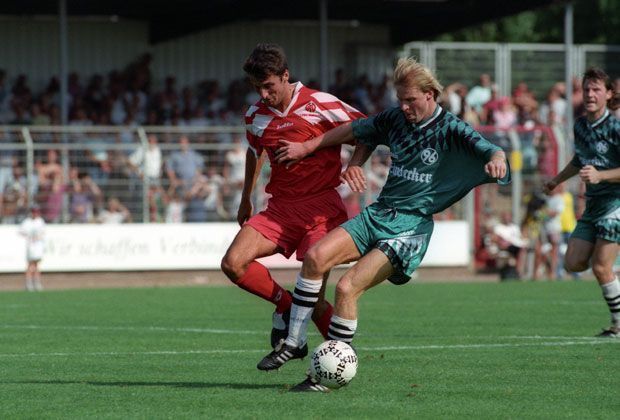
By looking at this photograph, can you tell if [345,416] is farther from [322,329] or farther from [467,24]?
[467,24]

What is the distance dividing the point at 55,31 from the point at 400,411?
83.4ft

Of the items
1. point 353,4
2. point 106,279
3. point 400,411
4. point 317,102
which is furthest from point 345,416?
point 353,4

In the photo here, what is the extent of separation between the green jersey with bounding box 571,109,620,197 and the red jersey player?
340 cm

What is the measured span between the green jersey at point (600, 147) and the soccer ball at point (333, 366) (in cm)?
457

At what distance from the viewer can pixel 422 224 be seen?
8.14 metres

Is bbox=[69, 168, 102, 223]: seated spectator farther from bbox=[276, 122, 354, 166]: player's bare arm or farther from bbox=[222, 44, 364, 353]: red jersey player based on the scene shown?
bbox=[276, 122, 354, 166]: player's bare arm

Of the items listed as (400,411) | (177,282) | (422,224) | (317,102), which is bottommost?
(177,282)

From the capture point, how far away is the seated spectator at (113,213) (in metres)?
25.2

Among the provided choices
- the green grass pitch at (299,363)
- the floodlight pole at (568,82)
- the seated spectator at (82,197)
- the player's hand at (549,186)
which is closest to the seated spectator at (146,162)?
the seated spectator at (82,197)

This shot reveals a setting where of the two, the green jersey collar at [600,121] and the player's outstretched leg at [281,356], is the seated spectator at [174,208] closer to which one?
the green jersey collar at [600,121]

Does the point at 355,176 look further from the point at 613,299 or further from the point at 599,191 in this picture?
the point at 613,299

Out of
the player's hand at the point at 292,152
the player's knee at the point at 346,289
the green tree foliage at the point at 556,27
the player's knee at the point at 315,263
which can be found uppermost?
the green tree foliage at the point at 556,27

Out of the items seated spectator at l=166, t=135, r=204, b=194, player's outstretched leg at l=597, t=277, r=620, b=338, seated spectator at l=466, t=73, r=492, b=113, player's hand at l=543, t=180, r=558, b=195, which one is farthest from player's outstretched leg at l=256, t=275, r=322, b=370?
seated spectator at l=466, t=73, r=492, b=113

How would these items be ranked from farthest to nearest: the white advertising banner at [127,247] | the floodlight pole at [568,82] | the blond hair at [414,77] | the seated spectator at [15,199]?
the floodlight pole at [568,82], the seated spectator at [15,199], the white advertising banner at [127,247], the blond hair at [414,77]
